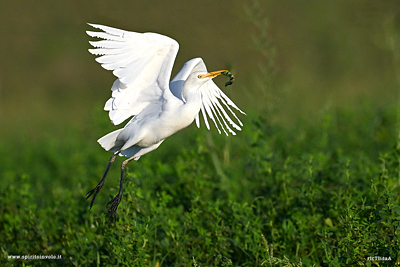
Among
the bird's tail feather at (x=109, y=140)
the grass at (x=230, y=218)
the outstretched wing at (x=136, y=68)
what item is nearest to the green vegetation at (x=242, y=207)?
the grass at (x=230, y=218)

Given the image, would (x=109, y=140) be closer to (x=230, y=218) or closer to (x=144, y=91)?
(x=144, y=91)

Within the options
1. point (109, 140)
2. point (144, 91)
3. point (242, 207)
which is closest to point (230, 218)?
point (242, 207)

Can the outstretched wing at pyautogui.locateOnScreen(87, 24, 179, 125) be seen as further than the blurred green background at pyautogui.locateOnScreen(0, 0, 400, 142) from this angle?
No

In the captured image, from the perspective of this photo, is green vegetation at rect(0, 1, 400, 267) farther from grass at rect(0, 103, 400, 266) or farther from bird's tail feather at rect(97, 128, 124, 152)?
bird's tail feather at rect(97, 128, 124, 152)

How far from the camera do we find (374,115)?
29.1ft

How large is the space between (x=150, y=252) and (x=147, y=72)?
1.66m

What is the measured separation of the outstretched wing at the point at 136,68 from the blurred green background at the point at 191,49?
915cm

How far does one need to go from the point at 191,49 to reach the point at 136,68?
43.6 ft

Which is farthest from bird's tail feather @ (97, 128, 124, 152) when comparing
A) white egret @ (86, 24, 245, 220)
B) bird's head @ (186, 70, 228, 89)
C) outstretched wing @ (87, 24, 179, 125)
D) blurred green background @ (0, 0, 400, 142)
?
blurred green background @ (0, 0, 400, 142)

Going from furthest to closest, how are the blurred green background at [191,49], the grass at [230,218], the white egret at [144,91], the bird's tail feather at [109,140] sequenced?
the blurred green background at [191,49], the bird's tail feather at [109,140], the white egret at [144,91], the grass at [230,218]

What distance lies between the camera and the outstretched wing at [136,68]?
14.7ft

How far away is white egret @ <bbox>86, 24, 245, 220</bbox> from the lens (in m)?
4.43

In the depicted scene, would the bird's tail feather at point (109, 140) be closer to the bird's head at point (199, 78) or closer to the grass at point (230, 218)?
the grass at point (230, 218)

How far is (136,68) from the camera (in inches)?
181
